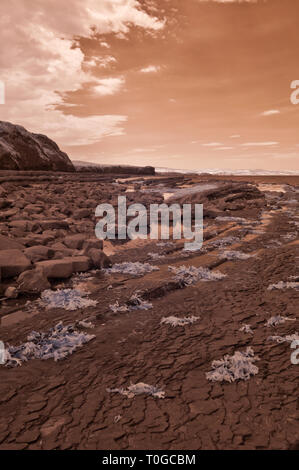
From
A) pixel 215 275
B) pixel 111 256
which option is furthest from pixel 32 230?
pixel 215 275

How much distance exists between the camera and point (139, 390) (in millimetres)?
2529

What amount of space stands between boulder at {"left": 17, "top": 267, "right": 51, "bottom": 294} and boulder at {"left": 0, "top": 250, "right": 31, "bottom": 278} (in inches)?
8.3

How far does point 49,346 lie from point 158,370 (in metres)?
1.29

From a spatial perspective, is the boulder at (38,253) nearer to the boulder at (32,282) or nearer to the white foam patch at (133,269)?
the boulder at (32,282)

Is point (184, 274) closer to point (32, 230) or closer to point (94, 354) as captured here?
point (94, 354)

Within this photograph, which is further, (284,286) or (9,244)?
(9,244)

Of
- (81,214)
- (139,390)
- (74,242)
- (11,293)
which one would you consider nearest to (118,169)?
(81,214)

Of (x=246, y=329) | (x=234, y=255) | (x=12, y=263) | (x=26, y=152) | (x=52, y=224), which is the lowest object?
(x=246, y=329)

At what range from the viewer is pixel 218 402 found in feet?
7.72

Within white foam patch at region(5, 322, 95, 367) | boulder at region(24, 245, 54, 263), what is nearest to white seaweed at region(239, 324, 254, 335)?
white foam patch at region(5, 322, 95, 367)

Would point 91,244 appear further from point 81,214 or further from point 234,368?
point 234,368

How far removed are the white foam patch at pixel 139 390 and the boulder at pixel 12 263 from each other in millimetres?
3240

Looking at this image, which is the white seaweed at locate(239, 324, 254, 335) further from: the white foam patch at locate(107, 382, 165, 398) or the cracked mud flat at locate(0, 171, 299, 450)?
the white foam patch at locate(107, 382, 165, 398)

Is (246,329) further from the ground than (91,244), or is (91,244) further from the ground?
(91,244)
